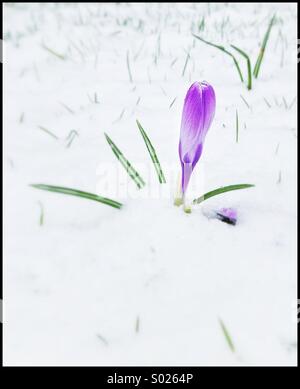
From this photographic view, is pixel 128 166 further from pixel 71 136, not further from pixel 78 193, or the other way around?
pixel 71 136

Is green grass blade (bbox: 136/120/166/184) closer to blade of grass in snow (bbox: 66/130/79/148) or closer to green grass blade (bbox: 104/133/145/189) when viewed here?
green grass blade (bbox: 104/133/145/189)

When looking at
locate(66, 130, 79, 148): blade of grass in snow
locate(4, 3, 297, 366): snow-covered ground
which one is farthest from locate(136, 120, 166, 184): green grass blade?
locate(66, 130, 79, 148): blade of grass in snow

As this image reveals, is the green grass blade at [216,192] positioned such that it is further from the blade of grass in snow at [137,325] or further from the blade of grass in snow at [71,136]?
the blade of grass in snow at [71,136]

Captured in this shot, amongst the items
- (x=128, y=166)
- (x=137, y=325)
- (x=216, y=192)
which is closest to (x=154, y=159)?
(x=128, y=166)

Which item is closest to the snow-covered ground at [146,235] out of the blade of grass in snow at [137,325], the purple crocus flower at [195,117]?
the blade of grass in snow at [137,325]
